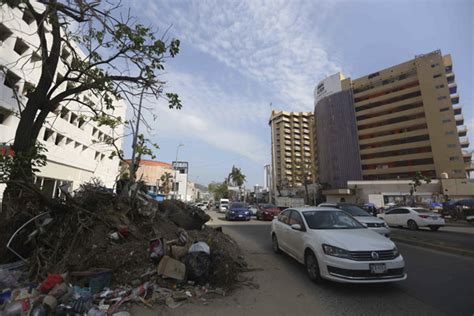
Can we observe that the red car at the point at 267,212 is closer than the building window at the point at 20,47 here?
No

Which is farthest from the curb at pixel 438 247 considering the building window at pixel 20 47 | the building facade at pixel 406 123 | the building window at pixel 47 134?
the building facade at pixel 406 123

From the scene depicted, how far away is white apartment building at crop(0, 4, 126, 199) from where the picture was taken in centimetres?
1644

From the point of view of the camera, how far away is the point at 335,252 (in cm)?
481

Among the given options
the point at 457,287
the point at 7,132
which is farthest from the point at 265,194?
the point at 457,287

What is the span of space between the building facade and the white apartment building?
194ft

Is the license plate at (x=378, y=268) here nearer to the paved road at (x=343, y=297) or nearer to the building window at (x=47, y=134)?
the paved road at (x=343, y=297)

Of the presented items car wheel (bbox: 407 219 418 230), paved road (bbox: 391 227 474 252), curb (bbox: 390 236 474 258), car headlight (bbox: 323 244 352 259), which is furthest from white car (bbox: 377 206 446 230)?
car headlight (bbox: 323 244 352 259)

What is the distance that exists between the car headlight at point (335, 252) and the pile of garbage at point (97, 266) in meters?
1.96

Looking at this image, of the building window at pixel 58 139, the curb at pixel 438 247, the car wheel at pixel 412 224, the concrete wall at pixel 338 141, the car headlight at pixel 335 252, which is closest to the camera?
the car headlight at pixel 335 252

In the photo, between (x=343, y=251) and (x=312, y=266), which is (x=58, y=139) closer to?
(x=312, y=266)

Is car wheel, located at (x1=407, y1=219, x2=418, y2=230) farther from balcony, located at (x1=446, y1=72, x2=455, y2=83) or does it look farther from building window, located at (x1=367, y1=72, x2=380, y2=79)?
building window, located at (x1=367, y1=72, x2=380, y2=79)

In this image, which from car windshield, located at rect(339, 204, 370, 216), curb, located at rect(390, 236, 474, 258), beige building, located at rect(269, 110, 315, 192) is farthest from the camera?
beige building, located at rect(269, 110, 315, 192)

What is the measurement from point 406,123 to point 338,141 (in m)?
16.3

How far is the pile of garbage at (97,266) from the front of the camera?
12.9ft
